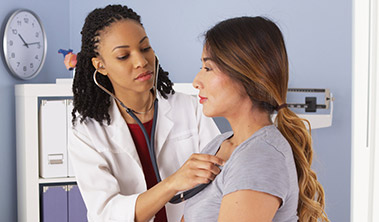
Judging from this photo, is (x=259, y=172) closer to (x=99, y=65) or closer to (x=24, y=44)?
(x=99, y=65)

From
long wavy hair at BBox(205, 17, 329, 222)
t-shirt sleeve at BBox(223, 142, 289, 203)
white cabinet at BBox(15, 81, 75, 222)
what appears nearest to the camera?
t-shirt sleeve at BBox(223, 142, 289, 203)

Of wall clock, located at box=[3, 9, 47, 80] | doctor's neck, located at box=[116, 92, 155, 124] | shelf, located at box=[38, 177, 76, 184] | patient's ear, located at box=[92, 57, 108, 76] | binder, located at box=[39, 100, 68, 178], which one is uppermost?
wall clock, located at box=[3, 9, 47, 80]

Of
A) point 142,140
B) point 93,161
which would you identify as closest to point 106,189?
point 93,161

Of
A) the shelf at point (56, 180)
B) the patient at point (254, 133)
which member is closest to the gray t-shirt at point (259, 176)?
the patient at point (254, 133)

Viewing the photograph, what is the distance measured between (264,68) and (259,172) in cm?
23

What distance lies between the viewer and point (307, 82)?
278cm

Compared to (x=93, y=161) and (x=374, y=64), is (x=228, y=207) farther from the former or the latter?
(x=93, y=161)

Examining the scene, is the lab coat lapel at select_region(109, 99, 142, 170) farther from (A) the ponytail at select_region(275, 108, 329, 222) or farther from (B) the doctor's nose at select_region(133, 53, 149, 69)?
(A) the ponytail at select_region(275, 108, 329, 222)

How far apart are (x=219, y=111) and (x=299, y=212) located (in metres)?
0.31

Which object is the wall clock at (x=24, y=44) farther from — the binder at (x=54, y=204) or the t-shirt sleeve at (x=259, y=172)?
the t-shirt sleeve at (x=259, y=172)

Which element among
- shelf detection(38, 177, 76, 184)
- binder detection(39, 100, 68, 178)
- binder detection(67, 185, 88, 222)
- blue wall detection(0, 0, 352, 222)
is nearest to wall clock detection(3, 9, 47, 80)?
blue wall detection(0, 0, 352, 222)

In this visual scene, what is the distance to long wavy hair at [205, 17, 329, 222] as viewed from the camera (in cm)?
95

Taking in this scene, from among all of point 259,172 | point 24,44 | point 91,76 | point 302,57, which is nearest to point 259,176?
point 259,172

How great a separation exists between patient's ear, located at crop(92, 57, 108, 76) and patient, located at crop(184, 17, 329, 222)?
21.0 inches
